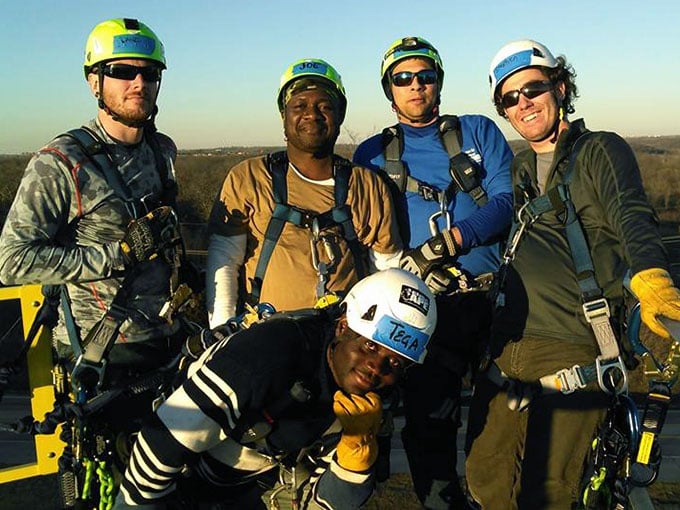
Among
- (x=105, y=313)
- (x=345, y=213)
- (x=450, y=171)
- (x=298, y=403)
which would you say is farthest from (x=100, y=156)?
(x=450, y=171)

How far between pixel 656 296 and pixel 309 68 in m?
2.46

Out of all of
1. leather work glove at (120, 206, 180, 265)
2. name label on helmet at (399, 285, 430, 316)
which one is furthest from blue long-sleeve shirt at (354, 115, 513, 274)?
leather work glove at (120, 206, 180, 265)

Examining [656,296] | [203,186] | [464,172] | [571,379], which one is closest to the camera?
[656,296]

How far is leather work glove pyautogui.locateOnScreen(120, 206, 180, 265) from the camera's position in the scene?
3795 mm

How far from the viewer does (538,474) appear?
12.8 ft

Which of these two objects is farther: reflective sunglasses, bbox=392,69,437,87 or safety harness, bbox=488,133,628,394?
reflective sunglasses, bbox=392,69,437,87

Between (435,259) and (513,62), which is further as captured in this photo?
(435,259)

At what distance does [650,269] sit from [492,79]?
1.63 metres

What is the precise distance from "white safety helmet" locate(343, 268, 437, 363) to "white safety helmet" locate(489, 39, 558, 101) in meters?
1.46

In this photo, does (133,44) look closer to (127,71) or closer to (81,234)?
(127,71)

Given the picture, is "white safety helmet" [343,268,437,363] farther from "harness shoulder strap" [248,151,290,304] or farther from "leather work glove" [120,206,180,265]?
"leather work glove" [120,206,180,265]


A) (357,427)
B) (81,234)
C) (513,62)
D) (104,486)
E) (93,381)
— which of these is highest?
(513,62)

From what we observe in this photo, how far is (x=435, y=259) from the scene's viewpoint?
13.8 ft

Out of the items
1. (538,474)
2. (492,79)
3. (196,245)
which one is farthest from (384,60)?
(196,245)
